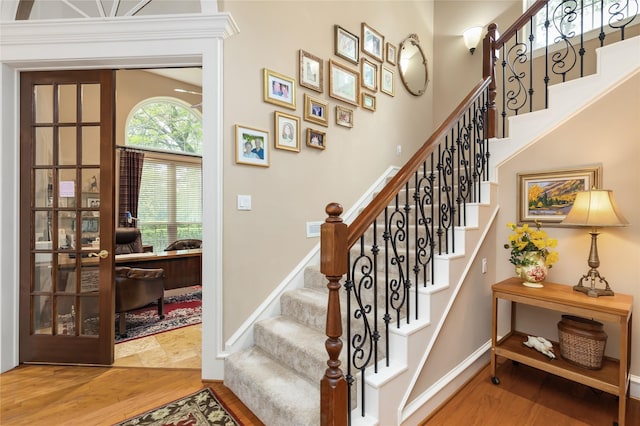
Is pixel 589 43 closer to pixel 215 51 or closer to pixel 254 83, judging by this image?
pixel 254 83

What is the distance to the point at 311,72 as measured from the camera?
2811mm

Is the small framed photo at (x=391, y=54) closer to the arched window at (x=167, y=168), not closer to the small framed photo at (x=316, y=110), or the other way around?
the small framed photo at (x=316, y=110)

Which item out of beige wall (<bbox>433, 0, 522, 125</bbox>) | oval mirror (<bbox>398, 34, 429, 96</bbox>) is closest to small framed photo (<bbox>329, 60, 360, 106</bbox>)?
oval mirror (<bbox>398, 34, 429, 96</bbox>)

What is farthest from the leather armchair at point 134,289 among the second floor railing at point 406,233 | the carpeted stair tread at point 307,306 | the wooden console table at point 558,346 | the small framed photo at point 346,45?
the wooden console table at point 558,346

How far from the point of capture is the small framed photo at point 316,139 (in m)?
2.79

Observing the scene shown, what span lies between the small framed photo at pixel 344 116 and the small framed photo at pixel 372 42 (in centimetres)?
79

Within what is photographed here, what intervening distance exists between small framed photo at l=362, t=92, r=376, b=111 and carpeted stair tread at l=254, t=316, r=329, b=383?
7.95 feet

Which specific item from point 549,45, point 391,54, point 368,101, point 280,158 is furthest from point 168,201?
point 549,45

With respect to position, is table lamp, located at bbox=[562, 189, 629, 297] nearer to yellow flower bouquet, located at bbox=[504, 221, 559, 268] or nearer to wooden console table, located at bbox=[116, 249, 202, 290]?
yellow flower bouquet, located at bbox=[504, 221, 559, 268]

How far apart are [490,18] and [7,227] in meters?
5.51

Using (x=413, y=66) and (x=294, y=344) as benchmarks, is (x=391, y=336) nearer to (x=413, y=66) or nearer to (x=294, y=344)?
(x=294, y=344)

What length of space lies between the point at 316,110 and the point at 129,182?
→ 4217mm

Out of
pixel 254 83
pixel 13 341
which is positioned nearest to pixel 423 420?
pixel 254 83

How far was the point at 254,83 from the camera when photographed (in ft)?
7.93
